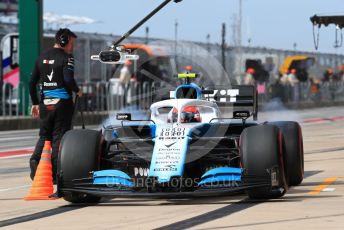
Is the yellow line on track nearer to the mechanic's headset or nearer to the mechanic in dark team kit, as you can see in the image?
the mechanic in dark team kit

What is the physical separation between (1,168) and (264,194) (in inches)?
274

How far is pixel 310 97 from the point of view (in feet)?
186

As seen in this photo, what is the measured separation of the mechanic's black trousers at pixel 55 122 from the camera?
12.7 metres

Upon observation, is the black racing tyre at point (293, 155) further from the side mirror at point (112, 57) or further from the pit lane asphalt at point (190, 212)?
the side mirror at point (112, 57)

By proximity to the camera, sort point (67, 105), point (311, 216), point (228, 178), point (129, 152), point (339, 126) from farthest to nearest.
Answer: point (339, 126), point (67, 105), point (129, 152), point (228, 178), point (311, 216)

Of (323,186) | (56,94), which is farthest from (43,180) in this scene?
(323,186)

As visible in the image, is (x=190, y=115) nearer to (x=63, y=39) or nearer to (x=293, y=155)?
(x=293, y=155)

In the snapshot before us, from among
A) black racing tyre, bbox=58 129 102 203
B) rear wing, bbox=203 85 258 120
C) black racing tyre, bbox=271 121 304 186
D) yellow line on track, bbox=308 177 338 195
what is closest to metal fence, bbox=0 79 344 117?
rear wing, bbox=203 85 258 120

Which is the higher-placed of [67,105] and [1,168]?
[67,105]

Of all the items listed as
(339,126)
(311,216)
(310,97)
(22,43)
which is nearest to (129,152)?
(311,216)

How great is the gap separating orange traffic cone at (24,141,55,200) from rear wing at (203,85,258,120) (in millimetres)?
2191

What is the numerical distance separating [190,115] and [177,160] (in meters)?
1.40

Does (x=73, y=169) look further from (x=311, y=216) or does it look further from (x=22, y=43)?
(x=22, y=43)

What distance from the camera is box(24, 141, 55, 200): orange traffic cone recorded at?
38.0 ft
